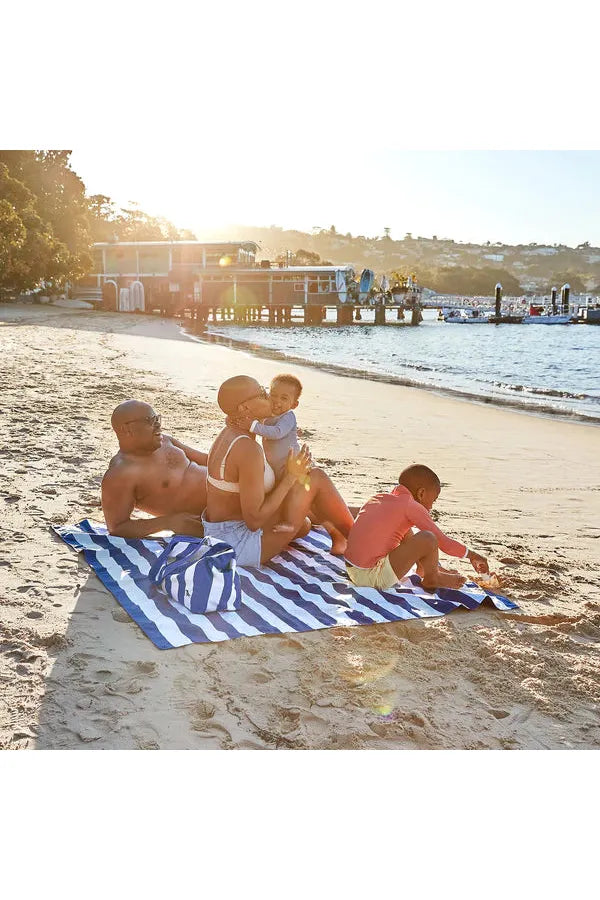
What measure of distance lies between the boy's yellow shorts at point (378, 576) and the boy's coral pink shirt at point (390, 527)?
1.0 inches

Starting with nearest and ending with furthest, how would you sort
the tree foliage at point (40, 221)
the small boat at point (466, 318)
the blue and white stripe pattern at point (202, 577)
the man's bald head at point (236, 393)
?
the blue and white stripe pattern at point (202, 577) → the man's bald head at point (236, 393) → the tree foliage at point (40, 221) → the small boat at point (466, 318)

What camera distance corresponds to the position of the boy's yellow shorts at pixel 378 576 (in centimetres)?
371

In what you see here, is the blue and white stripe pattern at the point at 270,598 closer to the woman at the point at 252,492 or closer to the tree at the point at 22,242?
the woman at the point at 252,492

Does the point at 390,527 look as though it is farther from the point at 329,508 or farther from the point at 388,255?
the point at 388,255

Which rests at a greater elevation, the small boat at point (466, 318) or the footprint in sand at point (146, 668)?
the small boat at point (466, 318)

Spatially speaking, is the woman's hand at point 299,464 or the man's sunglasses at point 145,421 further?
the man's sunglasses at point 145,421

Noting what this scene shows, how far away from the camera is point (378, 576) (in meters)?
3.73

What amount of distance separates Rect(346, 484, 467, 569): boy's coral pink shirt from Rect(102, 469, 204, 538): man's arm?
3.26 feet

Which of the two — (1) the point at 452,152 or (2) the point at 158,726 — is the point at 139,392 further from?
(2) the point at 158,726

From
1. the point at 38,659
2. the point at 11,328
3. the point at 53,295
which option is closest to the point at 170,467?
the point at 38,659

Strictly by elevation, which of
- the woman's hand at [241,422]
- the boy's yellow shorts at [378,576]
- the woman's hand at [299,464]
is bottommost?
the boy's yellow shorts at [378,576]

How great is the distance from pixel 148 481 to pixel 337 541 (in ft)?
3.65

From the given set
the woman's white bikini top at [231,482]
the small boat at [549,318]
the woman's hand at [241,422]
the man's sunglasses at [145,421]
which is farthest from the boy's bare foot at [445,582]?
the small boat at [549,318]

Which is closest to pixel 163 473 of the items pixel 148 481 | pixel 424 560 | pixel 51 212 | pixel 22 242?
pixel 148 481
